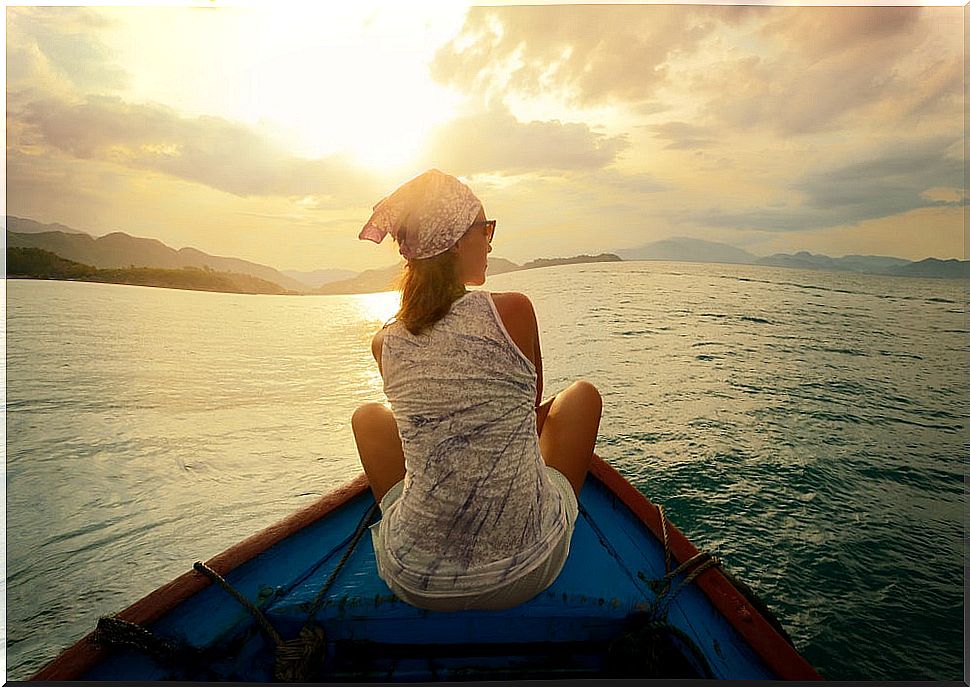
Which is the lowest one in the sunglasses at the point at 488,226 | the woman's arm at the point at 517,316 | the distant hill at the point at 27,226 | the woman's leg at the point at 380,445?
the woman's leg at the point at 380,445

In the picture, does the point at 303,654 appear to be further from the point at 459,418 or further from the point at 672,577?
the point at 672,577

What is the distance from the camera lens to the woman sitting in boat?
3.32 ft

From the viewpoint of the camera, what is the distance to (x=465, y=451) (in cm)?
102

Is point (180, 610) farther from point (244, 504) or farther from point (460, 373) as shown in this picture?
point (244, 504)

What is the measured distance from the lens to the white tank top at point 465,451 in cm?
101

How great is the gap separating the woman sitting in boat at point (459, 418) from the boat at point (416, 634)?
7 cm

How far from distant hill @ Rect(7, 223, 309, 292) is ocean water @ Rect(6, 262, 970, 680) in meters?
0.79

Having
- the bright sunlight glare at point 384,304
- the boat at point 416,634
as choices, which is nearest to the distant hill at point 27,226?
the bright sunlight glare at point 384,304

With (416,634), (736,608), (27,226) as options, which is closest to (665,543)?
(736,608)

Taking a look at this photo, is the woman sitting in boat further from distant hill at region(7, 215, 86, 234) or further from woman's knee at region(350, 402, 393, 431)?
distant hill at region(7, 215, 86, 234)

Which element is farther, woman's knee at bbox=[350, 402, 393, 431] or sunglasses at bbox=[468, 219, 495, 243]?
woman's knee at bbox=[350, 402, 393, 431]

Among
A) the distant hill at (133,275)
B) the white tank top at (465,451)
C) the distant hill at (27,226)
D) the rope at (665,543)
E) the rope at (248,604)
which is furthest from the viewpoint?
the distant hill at (133,275)

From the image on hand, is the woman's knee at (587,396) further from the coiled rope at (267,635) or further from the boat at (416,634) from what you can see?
the coiled rope at (267,635)

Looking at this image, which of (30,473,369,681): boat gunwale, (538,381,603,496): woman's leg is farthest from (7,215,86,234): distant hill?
(538,381,603,496): woman's leg
